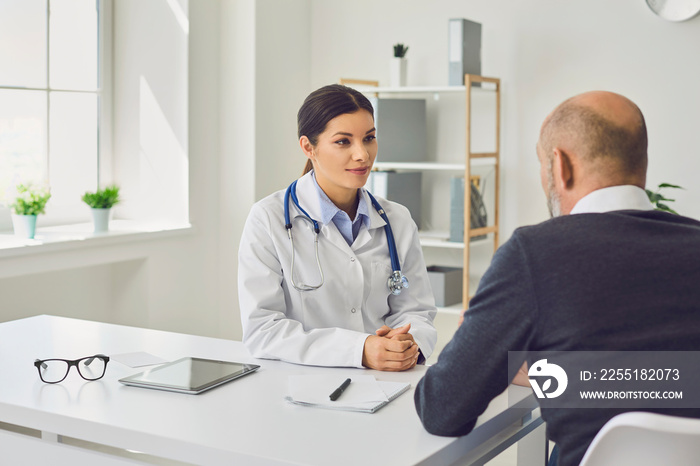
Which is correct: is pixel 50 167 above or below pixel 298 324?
above

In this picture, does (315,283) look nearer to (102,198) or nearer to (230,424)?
(230,424)

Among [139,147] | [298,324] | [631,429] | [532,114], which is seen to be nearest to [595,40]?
[532,114]

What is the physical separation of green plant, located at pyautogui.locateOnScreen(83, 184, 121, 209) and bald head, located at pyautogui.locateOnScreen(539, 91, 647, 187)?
8.80ft

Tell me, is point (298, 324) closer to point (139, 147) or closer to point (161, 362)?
point (161, 362)

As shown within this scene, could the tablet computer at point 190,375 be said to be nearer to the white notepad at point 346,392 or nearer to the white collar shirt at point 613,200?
the white notepad at point 346,392


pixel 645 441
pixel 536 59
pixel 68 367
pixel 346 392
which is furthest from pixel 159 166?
pixel 645 441

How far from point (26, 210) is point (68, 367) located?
68.1 inches

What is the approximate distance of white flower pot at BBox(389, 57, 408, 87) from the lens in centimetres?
402

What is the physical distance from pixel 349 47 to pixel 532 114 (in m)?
1.10

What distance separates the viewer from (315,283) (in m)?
1.94

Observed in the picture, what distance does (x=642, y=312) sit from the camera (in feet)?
3.67

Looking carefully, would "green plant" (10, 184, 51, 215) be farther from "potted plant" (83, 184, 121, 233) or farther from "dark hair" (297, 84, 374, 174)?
"dark hair" (297, 84, 374, 174)

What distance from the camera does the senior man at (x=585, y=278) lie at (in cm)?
112

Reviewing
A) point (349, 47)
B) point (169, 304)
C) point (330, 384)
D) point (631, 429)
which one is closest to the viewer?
point (631, 429)
